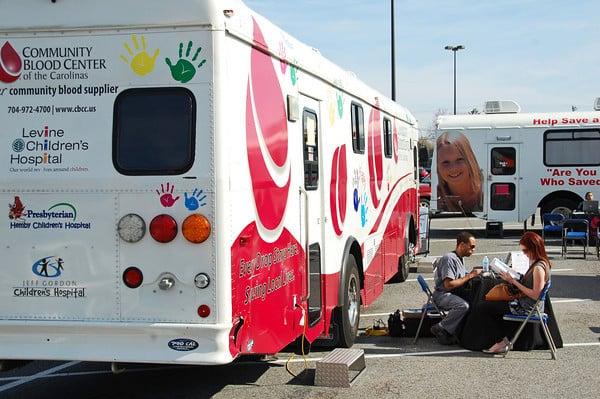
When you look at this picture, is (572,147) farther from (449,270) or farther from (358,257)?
(358,257)

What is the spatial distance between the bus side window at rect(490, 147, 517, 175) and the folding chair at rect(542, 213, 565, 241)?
235cm

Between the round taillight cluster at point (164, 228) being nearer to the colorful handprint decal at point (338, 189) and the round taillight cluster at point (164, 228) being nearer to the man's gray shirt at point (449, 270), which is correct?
the colorful handprint decal at point (338, 189)

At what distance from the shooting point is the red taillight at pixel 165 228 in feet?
17.1

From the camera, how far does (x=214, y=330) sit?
516 centimetres

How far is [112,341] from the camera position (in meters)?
5.32

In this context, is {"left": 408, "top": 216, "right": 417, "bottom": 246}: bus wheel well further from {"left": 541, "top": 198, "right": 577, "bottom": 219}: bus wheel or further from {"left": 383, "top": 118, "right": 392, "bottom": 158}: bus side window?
{"left": 541, "top": 198, "right": 577, "bottom": 219}: bus wheel

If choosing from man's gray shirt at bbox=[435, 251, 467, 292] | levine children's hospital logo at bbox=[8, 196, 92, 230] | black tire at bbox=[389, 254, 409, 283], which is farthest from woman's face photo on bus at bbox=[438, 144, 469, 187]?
levine children's hospital logo at bbox=[8, 196, 92, 230]

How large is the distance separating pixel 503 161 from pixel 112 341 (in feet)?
53.5

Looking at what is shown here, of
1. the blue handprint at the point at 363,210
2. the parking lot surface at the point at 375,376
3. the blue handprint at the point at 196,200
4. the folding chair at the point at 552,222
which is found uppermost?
the blue handprint at the point at 196,200

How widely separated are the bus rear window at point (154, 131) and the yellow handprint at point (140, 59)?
0.13 metres

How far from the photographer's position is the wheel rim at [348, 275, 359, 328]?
328 inches

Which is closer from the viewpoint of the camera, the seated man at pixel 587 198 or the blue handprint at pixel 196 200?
the blue handprint at pixel 196 200

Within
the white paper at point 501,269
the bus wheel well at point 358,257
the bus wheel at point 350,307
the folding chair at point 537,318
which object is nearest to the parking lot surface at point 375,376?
the folding chair at point 537,318

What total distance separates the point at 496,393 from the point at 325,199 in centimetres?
223
